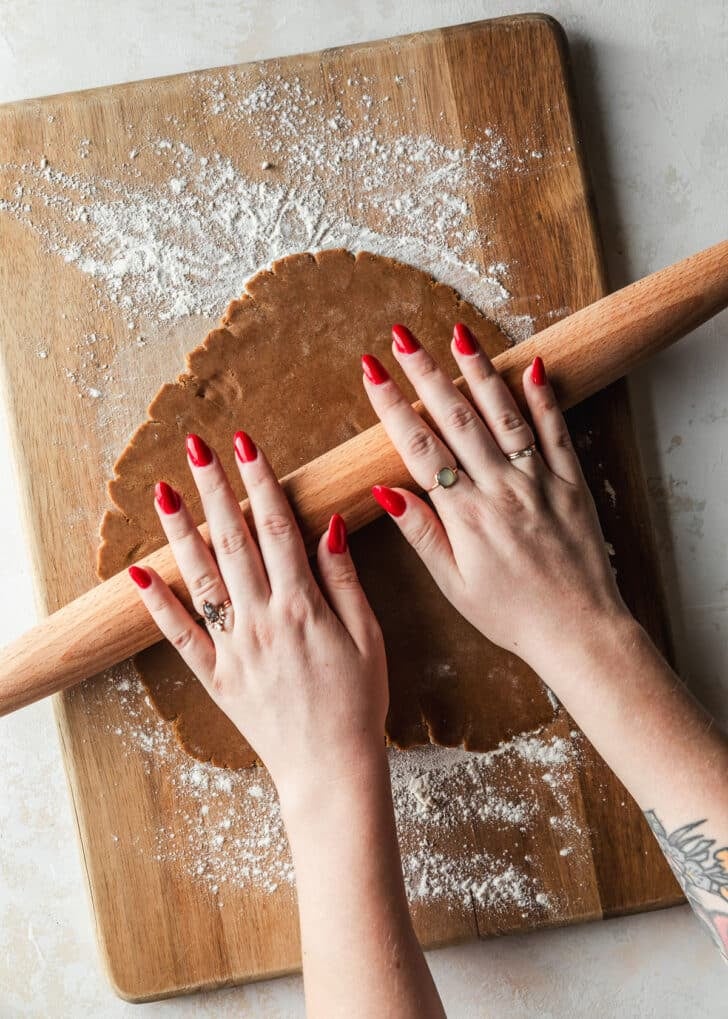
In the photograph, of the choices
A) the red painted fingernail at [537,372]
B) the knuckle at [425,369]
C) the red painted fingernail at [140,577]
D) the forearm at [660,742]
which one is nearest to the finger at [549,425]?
the red painted fingernail at [537,372]

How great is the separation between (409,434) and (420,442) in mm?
19

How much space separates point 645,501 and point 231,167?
0.82 m

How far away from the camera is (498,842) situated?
1.35m

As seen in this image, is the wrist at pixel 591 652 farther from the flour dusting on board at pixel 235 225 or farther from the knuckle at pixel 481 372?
the knuckle at pixel 481 372

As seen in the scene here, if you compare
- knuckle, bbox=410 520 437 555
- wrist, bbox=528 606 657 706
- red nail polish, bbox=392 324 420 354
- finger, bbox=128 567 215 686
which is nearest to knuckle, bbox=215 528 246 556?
finger, bbox=128 567 215 686

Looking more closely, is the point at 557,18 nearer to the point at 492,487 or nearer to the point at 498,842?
the point at 492,487

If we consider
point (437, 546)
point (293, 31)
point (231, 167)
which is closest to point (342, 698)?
point (437, 546)

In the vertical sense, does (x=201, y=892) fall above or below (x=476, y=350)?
below

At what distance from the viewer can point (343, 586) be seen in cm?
122

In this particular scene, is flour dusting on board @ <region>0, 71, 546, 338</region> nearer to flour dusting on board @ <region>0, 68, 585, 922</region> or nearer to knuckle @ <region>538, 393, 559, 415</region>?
flour dusting on board @ <region>0, 68, 585, 922</region>

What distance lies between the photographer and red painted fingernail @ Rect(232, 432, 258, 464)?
3.87 feet

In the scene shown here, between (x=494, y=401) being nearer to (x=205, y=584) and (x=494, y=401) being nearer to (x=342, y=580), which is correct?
(x=342, y=580)

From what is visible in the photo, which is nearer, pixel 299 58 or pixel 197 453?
pixel 197 453

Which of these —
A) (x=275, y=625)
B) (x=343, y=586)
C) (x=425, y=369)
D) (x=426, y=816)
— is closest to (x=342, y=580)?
(x=343, y=586)
